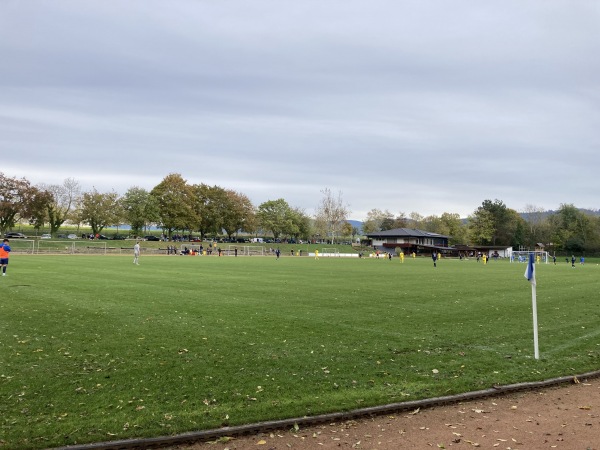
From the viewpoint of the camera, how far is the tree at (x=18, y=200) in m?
78.9

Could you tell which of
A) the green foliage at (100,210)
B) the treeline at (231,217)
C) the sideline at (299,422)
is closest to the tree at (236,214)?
the treeline at (231,217)

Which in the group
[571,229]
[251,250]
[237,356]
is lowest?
[251,250]

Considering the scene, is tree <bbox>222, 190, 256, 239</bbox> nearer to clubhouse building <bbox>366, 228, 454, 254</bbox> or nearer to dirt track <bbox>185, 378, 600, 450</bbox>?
clubhouse building <bbox>366, 228, 454, 254</bbox>

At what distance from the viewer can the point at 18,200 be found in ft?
263

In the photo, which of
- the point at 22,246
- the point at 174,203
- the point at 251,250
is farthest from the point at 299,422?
the point at 174,203

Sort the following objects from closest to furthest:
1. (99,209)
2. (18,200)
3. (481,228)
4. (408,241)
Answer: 1. (18,200)
2. (99,209)
3. (408,241)
4. (481,228)

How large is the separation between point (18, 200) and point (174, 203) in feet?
95.1

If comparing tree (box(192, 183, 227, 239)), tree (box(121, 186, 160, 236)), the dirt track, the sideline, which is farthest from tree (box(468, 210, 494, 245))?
the dirt track

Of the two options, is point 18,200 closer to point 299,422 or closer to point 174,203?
point 174,203

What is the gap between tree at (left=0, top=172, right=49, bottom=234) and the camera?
78938 mm

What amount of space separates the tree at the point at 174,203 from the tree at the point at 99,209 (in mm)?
8786

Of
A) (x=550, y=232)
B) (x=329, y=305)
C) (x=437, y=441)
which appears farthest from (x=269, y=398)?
(x=550, y=232)

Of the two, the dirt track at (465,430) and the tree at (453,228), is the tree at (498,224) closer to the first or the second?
the tree at (453,228)

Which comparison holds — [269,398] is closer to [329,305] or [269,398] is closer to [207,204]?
[329,305]
